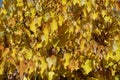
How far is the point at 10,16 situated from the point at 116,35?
3.85ft

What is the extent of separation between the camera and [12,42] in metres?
3.48

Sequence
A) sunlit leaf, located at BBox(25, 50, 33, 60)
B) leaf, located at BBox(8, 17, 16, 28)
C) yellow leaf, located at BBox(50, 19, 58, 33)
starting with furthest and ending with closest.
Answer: leaf, located at BBox(8, 17, 16, 28) < sunlit leaf, located at BBox(25, 50, 33, 60) < yellow leaf, located at BBox(50, 19, 58, 33)

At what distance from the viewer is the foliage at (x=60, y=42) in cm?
306

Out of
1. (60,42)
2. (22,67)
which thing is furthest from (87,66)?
(22,67)

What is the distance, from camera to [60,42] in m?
3.15

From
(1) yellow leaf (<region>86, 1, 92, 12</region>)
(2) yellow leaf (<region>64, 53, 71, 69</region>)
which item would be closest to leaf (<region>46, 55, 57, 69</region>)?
(2) yellow leaf (<region>64, 53, 71, 69</region>)

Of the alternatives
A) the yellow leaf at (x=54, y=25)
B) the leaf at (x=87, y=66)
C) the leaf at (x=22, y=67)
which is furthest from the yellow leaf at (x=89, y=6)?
the leaf at (x=22, y=67)

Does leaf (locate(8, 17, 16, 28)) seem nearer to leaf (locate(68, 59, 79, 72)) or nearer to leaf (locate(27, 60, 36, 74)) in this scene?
leaf (locate(27, 60, 36, 74))

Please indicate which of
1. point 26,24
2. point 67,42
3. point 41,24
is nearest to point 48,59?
point 67,42

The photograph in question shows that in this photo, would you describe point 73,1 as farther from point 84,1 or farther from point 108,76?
point 108,76

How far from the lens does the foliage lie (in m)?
3.06

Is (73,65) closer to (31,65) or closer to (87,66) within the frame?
(87,66)

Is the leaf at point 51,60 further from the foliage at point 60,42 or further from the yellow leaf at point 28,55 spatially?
the yellow leaf at point 28,55

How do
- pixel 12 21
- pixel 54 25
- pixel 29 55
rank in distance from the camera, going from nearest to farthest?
pixel 54 25, pixel 29 55, pixel 12 21
